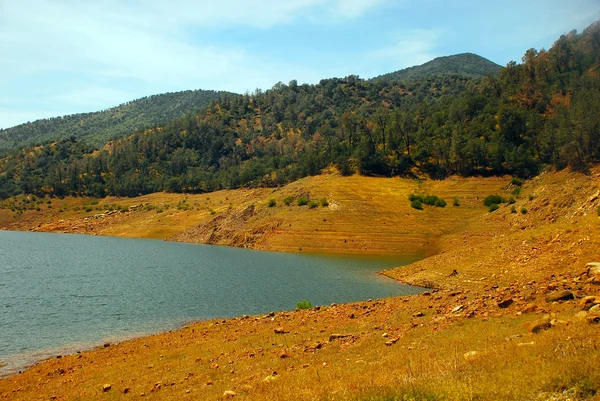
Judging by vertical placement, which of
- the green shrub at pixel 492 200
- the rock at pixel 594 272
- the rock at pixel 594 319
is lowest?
the green shrub at pixel 492 200

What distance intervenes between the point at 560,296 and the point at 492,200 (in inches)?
3225

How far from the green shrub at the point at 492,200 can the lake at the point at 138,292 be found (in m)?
35.7

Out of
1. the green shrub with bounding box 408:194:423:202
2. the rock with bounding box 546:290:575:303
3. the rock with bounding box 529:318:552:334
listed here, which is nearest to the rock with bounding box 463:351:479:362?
the rock with bounding box 529:318:552:334

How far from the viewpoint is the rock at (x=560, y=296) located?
18.2 m

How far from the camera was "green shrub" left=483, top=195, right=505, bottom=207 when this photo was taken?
92.8m

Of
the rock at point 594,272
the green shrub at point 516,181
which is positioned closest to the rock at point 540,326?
the rock at point 594,272

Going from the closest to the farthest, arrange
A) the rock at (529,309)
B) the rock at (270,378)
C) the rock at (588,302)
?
the rock at (270,378)
the rock at (588,302)
the rock at (529,309)

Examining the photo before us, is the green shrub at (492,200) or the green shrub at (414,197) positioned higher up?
the green shrub at (414,197)

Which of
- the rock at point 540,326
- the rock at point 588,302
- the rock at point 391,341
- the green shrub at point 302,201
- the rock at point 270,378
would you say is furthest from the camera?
the green shrub at point 302,201

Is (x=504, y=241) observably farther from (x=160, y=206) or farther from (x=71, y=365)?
(x=160, y=206)

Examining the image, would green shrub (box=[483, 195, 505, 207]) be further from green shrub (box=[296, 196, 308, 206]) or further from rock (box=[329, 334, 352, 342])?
rock (box=[329, 334, 352, 342])

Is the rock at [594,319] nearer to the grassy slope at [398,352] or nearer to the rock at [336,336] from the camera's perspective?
the grassy slope at [398,352]

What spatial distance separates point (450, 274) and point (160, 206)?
127 metres

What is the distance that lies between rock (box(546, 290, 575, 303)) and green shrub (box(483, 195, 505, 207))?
7983 cm
